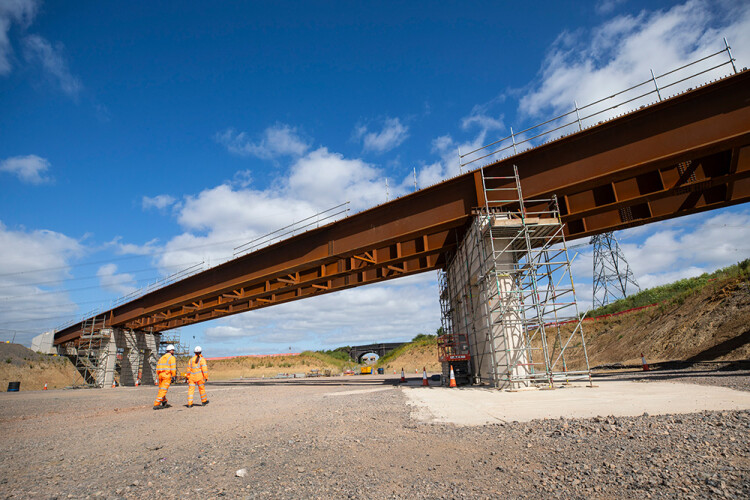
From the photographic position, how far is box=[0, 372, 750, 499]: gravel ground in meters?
3.09

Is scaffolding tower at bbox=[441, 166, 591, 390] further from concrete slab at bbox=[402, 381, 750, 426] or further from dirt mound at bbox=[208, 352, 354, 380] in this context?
dirt mound at bbox=[208, 352, 354, 380]

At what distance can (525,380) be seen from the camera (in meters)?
11.3

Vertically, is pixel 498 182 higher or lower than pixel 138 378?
higher

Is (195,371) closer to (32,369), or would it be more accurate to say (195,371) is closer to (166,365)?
(166,365)

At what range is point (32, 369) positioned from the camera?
3544cm

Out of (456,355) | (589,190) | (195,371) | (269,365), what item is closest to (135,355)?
(269,365)

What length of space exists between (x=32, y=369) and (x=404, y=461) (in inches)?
1797

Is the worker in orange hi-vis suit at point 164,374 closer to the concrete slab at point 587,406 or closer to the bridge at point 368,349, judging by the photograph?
the concrete slab at point 587,406

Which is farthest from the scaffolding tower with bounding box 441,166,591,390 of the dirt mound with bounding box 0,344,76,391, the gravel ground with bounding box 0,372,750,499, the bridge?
the bridge

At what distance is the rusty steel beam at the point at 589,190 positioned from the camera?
1014 centimetres

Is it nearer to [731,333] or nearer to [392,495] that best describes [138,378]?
[392,495]

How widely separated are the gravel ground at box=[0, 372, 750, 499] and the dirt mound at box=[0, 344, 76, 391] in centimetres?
3734

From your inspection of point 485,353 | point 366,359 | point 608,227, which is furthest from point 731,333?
point 366,359

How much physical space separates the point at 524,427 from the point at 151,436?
5.73 m
